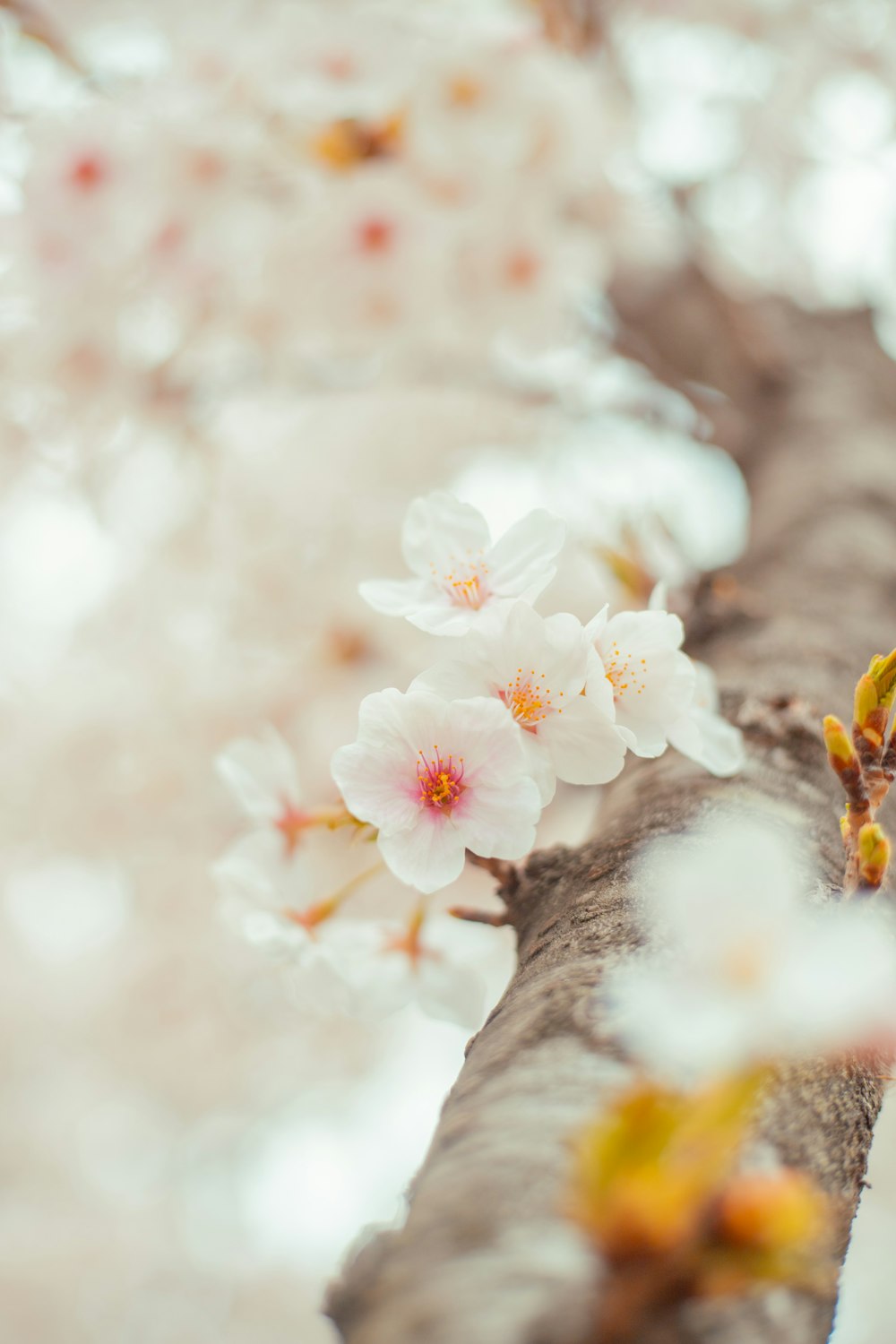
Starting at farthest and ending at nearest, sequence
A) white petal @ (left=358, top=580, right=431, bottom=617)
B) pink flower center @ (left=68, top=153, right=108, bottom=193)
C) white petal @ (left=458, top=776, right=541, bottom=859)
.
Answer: pink flower center @ (left=68, top=153, right=108, bottom=193)
white petal @ (left=358, top=580, right=431, bottom=617)
white petal @ (left=458, top=776, right=541, bottom=859)

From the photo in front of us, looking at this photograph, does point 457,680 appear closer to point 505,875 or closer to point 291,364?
point 505,875

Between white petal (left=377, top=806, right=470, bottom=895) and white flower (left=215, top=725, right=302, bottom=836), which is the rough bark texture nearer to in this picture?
white petal (left=377, top=806, right=470, bottom=895)

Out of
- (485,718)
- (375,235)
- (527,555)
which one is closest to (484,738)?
(485,718)

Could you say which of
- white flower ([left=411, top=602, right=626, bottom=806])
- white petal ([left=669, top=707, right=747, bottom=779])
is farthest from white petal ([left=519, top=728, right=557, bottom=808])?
white petal ([left=669, top=707, right=747, bottom=779])

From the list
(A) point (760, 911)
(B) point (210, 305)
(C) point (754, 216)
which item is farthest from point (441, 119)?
(C) point (754, 216)

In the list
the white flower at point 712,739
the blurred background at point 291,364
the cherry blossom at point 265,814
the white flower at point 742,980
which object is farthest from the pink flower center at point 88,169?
the white flower at point 742,980

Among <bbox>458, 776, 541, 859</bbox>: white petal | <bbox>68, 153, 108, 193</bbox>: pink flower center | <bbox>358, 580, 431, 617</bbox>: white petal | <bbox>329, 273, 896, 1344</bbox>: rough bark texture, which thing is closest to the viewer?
<bbox>329, 273, 896, 1344</bbox>: rough bark texture
